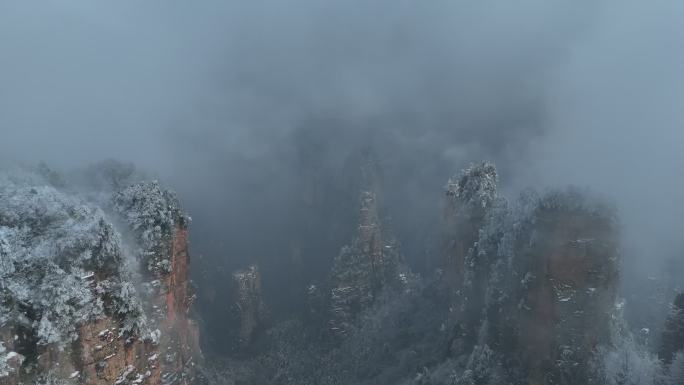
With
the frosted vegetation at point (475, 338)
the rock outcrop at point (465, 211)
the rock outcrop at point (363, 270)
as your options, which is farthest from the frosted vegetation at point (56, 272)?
the rock outcrop at point (363, 270)

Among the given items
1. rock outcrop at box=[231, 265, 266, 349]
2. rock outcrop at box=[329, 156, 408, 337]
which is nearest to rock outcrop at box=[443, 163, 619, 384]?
rock outcrop at box=[329, 156, 408, 337]

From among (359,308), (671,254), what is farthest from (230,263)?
(671,254)

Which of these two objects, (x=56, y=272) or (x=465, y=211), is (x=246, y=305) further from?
(x=56, y=272)

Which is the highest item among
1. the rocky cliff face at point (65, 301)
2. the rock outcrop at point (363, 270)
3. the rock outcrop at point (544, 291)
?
the rock outcrop at point (363, 270)

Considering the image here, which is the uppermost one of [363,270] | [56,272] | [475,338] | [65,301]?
[363,270]

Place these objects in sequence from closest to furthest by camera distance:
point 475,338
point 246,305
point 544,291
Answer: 1. point 544,291
2. point 475,338
3. point 246,305

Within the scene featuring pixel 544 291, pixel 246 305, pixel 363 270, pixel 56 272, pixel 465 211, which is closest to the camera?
pixel 56 272

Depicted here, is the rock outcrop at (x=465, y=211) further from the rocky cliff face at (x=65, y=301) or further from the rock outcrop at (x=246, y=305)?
the rocky cliff face at (x=65, y=301)

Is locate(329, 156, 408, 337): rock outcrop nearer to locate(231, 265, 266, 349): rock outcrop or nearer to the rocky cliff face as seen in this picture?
locate(231, 265, 266, 349): rock outcrop

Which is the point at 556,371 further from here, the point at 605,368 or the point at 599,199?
the point at 599,199

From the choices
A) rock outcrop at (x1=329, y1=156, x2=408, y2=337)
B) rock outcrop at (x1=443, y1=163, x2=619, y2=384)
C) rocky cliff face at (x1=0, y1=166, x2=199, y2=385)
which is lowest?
rocky cliff face at (x1=0, y1=166, x2=199, y2=385)

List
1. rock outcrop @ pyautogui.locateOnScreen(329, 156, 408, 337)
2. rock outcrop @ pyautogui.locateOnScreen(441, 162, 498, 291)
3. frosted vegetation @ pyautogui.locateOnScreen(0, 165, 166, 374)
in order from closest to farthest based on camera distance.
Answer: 1. frosted vegetation @ pyautogui.locateOnScreen(0, 165, 166, 374)
2. rock outcrop @ pyautogui.locateOnScreen(441, 162, 498, 291)
3. rock outcrop @ pyautogui.locateOnScreen(329, 156, 408, 337)

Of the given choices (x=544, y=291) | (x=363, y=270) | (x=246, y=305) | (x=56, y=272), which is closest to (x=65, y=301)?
(x=56, y=272)

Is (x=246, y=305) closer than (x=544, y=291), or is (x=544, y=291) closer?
(x=544, y=291)
